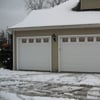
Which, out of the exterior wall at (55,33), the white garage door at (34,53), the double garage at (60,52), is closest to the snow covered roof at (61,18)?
the exterior wall at (55,33)

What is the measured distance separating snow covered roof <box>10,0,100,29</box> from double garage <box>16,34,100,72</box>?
79 centimetres

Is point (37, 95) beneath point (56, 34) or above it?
beneath

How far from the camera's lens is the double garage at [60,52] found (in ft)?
50.3

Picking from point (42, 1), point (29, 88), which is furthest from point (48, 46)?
point (42, 1)

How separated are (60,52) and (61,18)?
94.8 inches

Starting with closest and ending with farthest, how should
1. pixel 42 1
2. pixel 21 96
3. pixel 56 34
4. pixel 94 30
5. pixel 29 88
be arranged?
pixel 21 96, pixel 29 88, pixel 94 30, pixel 56 34, pixel 42 1

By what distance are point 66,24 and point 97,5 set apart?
125 inches

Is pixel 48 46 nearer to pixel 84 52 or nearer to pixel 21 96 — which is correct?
pixel 84 52

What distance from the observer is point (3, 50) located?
20578mm

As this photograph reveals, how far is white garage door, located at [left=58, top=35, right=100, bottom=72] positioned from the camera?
15.3m

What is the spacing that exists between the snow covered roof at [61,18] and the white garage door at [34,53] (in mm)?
897

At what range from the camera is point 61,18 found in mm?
17188

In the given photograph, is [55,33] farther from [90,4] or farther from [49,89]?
[49,89]

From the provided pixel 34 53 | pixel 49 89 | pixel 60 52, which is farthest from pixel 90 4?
pixel 49 89
